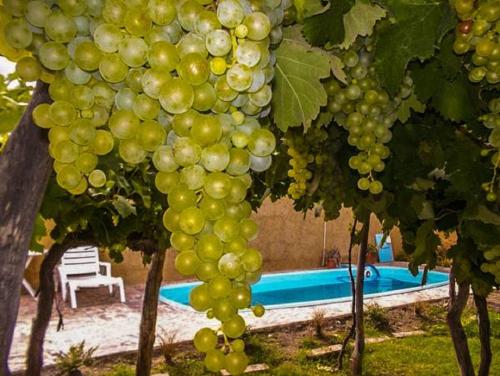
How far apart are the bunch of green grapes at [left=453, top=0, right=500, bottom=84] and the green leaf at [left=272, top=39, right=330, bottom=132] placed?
0.38 meters

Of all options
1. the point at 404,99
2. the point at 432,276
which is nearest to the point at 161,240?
the point at 404,99

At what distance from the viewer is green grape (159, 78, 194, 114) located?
0.57 metres

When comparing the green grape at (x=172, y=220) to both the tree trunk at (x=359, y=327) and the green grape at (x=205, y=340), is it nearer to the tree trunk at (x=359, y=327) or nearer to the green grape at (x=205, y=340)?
the green grape at (x=205, y=340)

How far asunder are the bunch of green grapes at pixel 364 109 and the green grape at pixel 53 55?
911 mm

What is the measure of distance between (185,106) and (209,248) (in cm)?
15

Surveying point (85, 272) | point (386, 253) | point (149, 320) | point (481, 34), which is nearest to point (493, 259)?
point (481, 34)

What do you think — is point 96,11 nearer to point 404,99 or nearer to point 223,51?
point 223,51

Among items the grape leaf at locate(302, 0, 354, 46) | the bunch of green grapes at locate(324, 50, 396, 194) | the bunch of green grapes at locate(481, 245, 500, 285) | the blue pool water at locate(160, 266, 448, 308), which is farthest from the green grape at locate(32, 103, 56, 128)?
the blue pool water at locate(160, 266, 448, 308)

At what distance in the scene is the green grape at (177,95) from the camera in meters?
0.57

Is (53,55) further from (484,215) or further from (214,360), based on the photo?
(484,215)

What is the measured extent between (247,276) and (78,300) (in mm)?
9165

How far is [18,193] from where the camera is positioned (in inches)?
38.1

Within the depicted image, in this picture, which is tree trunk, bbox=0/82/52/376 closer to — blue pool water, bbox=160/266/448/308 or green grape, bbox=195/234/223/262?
green grape, bbox=195/234/223/262

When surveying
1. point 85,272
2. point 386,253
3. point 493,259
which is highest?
point 493,259
